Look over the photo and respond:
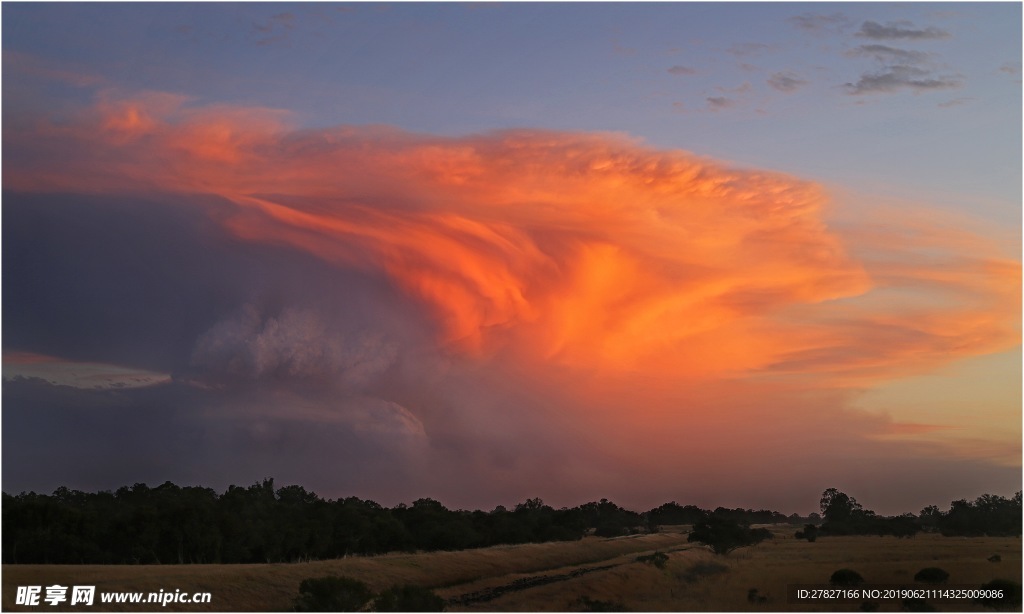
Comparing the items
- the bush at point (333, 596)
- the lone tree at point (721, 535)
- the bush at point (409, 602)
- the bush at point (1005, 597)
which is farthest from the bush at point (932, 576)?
the lone tree at point (721, 535)

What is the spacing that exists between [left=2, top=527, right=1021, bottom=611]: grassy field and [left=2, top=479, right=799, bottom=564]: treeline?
16.0m

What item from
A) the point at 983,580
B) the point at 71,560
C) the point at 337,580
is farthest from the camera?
the point at 71,560

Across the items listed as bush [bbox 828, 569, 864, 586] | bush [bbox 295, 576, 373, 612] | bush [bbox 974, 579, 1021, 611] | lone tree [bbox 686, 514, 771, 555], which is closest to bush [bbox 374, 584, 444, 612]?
bush [bbox 295, 576, 373, 612]

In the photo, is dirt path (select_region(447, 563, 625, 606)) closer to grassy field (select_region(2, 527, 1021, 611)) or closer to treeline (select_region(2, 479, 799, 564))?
grassy field (select_region(2, 527, 1021, 611))

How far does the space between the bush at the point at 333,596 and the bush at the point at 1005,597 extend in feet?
113

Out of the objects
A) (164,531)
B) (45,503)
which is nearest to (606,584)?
(164,531)

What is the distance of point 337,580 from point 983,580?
42.0 metres

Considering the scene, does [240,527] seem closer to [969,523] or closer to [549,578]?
[549,578]

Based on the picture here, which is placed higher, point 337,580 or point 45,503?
point 45,503

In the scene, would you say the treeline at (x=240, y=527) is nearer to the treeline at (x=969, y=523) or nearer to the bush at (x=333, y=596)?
the treeline at (x=969, y=523)

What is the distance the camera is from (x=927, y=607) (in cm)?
5344

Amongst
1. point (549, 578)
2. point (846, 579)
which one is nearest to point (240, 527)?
point (549, 578)

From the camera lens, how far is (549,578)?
84375 mm

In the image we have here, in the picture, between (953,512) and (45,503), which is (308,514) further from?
(953,512)
